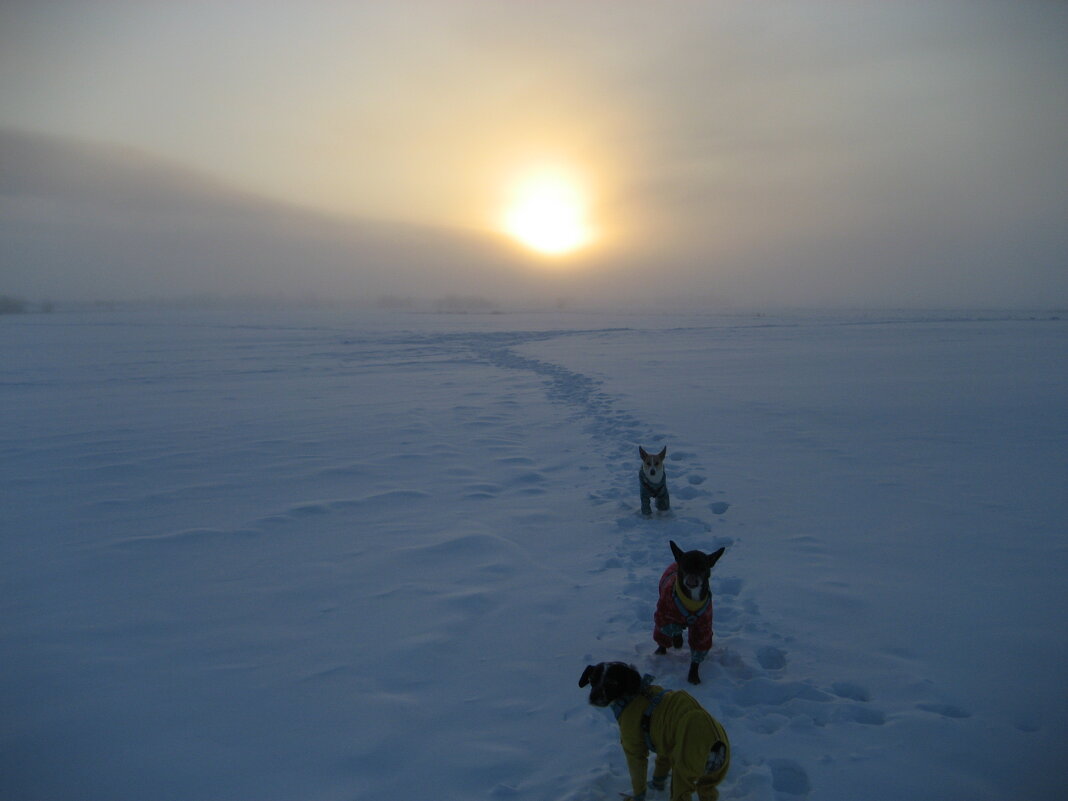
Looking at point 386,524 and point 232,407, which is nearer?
point 386,524

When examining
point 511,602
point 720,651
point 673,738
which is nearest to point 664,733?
point 673,738

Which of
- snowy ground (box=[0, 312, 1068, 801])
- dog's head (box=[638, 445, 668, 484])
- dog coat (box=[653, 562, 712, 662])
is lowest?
snowy ground (box=[0, 312, 1068, 801])

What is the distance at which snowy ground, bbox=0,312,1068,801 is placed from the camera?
2895 mm

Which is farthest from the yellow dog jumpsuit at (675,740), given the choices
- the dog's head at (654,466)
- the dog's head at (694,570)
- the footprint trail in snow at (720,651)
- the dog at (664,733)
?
the dog's head at (654,466)

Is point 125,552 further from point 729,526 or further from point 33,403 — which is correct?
point 33,403

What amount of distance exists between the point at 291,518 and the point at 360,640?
2.90 m

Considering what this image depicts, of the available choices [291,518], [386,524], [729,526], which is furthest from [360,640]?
[729,526]

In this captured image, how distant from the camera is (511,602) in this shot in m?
4.56

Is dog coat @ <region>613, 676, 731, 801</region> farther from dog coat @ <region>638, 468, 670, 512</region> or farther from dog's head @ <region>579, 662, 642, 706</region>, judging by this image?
dog coat @ <region>638, 468, 670, 512</region>

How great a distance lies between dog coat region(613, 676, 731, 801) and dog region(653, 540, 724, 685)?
32.5 inches

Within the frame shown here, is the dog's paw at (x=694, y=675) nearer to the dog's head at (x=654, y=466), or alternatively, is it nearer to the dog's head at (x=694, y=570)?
the dog's head at (x=694, y=570)

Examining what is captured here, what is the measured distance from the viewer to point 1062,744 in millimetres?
2807

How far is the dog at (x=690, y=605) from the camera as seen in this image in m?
3.21

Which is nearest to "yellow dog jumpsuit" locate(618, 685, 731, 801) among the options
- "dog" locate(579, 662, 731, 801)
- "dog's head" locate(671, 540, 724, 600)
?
"dog" locate(579, 662, 731, 801)
